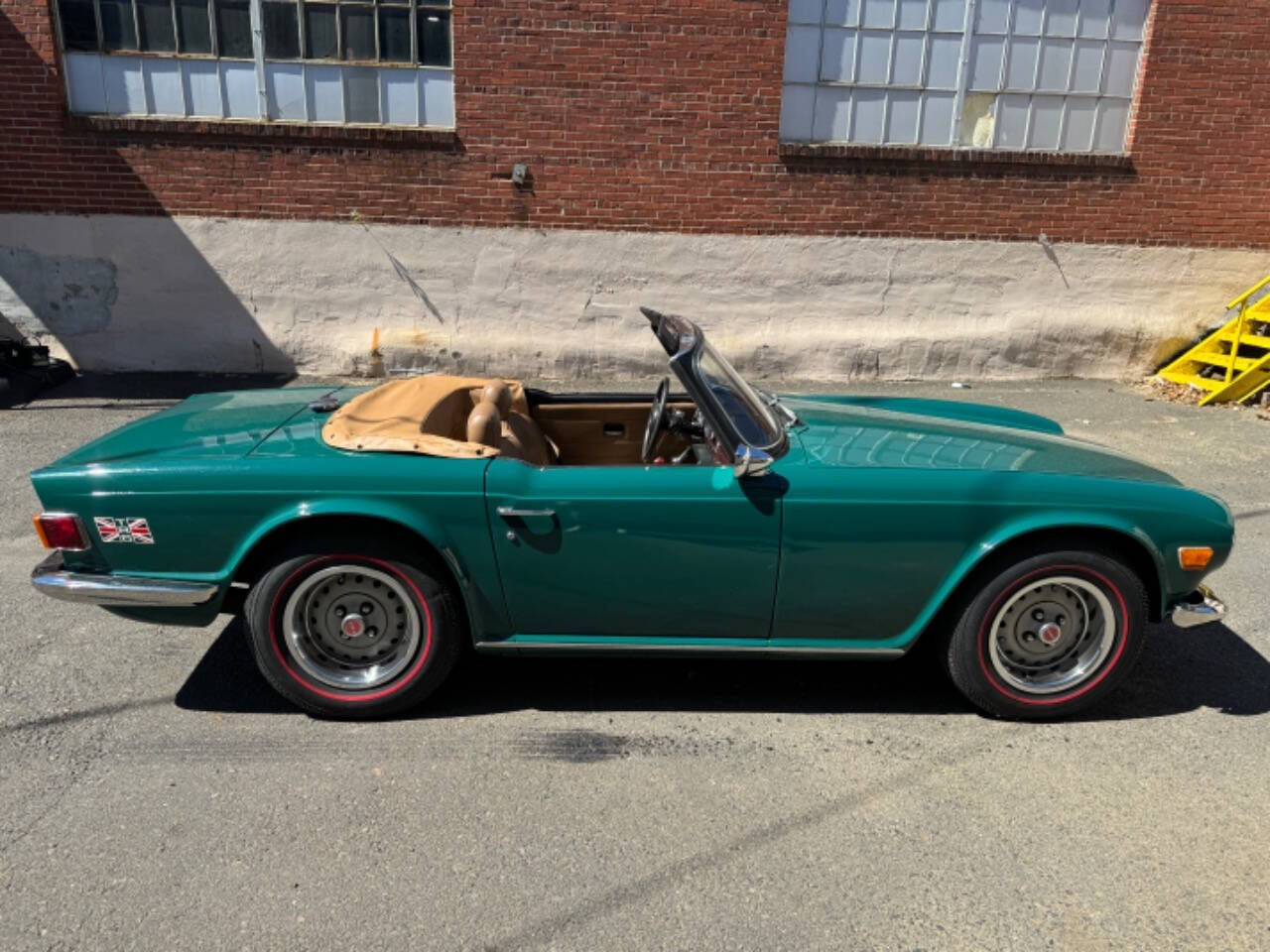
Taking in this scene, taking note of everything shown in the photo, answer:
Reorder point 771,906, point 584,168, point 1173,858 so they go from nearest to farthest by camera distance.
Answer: point 771,906
point 1173,858
point 584,168

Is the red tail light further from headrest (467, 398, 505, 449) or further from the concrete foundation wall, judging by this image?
the concrete foundation wall

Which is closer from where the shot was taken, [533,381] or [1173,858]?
[1173,858]

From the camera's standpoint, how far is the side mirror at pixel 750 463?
3.13m

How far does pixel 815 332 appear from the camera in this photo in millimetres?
9602

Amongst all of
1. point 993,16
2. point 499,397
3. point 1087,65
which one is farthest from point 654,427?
point 1087,65

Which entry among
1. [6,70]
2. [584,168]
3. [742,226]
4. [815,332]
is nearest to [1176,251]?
[815,332]

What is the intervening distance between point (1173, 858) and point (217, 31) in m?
9.33

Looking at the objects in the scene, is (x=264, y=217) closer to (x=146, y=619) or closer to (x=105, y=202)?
(x=105, y=202)

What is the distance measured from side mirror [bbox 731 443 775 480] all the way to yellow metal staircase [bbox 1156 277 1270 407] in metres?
7.56

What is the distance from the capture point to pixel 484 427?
3.48 metres

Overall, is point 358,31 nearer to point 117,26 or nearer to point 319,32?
point 319,32

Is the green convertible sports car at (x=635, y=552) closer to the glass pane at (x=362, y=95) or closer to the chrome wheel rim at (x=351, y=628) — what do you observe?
the chrome wheel rim at (x=351, y=628)

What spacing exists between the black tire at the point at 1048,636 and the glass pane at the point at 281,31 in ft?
26.4

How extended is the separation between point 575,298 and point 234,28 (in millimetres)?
3828
